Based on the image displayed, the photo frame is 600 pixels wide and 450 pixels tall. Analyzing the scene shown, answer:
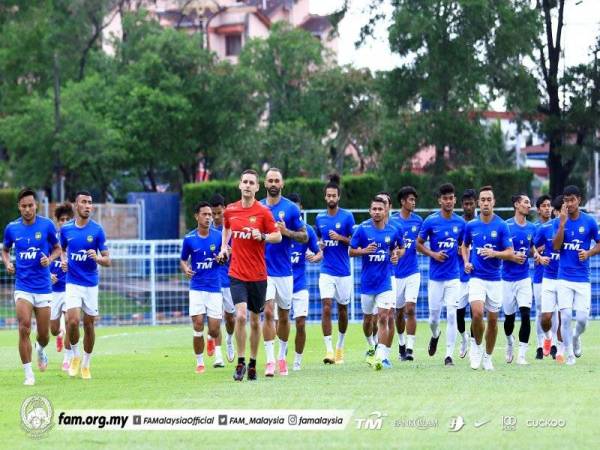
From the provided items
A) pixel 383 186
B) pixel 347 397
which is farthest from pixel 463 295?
pixel 383 186

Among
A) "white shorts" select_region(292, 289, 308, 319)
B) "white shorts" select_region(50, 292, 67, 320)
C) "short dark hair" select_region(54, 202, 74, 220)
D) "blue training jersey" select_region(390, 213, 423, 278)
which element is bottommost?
"white shorts" select_region(50, 292, 67, 320)

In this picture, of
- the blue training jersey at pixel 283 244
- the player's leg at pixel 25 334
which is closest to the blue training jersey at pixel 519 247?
the blue training jersey at pixel 283 244

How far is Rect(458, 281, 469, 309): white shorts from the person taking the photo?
74.6 ft

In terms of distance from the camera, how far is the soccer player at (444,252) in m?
22.1

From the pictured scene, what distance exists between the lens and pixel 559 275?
21.1 m

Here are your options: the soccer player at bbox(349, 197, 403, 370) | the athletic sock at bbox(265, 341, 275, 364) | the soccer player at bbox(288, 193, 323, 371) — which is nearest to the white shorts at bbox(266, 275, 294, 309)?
the athletic sock at bbox(265, 341, 275, 364)

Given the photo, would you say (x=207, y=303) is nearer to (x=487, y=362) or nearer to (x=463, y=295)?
(x=463, y=295)

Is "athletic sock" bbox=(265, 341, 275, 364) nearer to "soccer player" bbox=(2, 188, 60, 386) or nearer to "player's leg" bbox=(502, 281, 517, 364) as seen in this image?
"soccer player" bbox=(2, 188, 60, 386)

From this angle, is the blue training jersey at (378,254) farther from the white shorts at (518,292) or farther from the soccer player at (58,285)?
the soccer player at (58,285)

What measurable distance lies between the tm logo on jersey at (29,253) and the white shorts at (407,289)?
604cm

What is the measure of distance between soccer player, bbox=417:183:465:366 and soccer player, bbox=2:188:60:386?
221 inches

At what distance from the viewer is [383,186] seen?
5691cm

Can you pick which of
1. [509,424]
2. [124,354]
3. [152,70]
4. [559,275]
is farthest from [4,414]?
[152,70]

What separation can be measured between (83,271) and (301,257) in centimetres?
355
